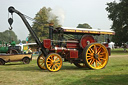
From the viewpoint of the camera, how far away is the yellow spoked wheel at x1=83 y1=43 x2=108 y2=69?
10.2 meters

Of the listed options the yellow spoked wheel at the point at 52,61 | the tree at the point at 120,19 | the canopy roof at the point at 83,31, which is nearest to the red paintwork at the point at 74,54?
the yellow spoked wheel at the point at 52,61

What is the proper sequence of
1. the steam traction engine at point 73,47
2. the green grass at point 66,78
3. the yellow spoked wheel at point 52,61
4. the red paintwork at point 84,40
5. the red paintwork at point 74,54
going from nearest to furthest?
the green grass at point 66,78 < the yellow spoked wheel at point 52,61 < the steam traction engine at point 73,47 < the red paintwork at point 74,54 < the red paintwork at point 84,40

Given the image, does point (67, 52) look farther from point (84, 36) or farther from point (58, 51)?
point (84, 36)

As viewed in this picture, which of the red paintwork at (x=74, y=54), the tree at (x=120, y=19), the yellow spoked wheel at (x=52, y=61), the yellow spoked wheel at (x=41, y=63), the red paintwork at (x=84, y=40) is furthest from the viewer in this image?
the tree at (x=120, y=19)

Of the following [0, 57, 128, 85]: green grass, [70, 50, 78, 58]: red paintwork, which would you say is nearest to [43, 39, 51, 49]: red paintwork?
[70, 50, 78, 58]: red paintwork

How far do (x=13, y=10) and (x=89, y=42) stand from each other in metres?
4.70

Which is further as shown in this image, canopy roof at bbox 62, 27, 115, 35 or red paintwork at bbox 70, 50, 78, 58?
red paintwork at bbox 70, 50, 78, 58

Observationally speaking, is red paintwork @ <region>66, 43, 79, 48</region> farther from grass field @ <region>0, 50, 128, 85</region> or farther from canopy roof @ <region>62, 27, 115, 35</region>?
grass field @ <region>0, 50, 128, 85</region>

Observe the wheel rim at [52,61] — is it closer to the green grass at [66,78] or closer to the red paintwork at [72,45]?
the green grass at [66,78]

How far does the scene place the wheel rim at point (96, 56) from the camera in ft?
34.4

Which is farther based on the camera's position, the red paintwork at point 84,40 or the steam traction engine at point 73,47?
the red paintwork at point 84,40

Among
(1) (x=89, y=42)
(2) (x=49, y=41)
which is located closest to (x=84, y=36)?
(1) (x=89, y=42)

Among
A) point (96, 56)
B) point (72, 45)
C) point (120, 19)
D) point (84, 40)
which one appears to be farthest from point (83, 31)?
point (120, 19)

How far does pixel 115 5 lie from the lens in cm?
3997
